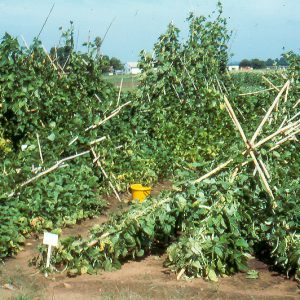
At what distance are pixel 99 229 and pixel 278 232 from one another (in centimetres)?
166

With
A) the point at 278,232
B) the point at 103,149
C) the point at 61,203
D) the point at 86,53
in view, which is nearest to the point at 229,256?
the point at 278,232

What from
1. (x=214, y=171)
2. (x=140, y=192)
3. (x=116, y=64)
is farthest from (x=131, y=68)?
(x=214, y=171)

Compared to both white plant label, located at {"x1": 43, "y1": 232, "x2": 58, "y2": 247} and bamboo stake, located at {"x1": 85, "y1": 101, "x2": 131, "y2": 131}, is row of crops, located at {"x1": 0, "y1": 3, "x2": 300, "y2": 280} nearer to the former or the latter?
bamboo stake, located at {"x1": 85, "y1": 101, "x2": 131, "y2": 131}

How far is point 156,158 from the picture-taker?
31.8 ft

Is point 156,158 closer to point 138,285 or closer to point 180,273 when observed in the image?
point 180,273

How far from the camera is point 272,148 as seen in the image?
6062mm

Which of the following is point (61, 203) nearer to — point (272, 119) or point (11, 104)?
point (11, 104)

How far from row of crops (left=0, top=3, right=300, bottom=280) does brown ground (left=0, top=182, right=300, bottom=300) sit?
124mm

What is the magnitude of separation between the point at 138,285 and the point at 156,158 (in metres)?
4.51

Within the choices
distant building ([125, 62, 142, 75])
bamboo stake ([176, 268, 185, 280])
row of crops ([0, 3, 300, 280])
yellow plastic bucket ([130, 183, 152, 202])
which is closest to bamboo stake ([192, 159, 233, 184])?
row of crops ([0, 3, 300, 280])

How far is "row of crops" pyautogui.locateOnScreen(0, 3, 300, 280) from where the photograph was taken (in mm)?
5574

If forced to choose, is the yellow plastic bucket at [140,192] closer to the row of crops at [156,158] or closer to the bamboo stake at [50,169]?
the row of crops at [156,158]

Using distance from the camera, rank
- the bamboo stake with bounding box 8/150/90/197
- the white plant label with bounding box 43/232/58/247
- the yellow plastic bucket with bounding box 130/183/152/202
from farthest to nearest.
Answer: the yellow plastic bucket with bounding box 130/183/152/202, the bamboo stake with bounding box 8/150/90/197, the white plant label with bounding box 43/232/58/247

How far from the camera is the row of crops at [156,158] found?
557 cm
